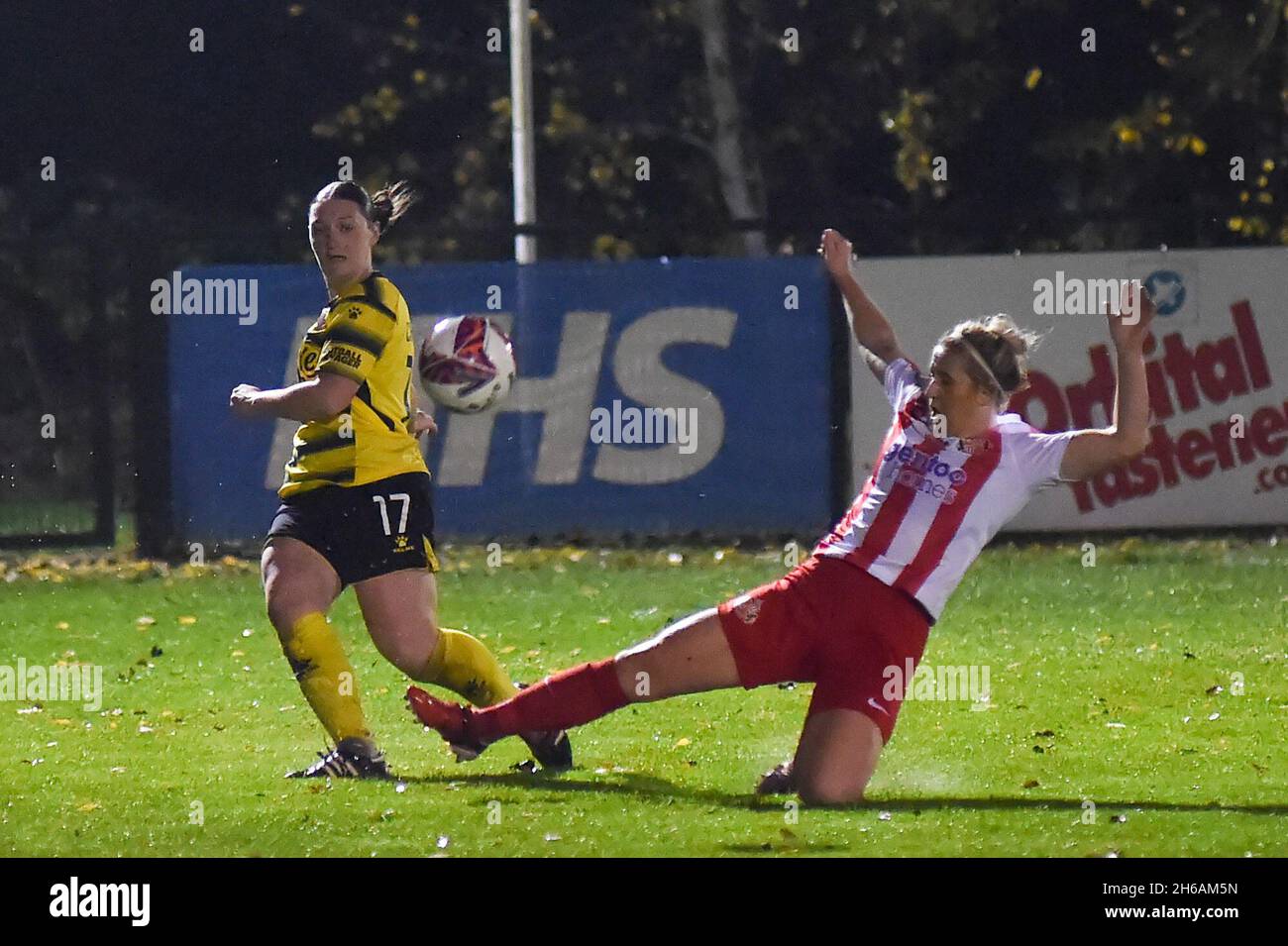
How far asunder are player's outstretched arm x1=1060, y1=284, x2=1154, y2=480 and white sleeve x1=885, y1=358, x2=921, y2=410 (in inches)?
24.1

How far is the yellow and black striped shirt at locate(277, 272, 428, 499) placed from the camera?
831 centimetres

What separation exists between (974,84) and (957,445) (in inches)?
653

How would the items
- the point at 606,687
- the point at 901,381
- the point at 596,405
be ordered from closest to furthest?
the point at 606,687, the point at 901,381, the point at 596,405

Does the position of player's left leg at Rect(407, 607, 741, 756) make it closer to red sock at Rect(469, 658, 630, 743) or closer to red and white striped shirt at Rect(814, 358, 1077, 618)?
red sock at Rect(469, 658, 630, 743)

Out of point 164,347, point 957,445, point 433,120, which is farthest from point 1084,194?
point 957,445

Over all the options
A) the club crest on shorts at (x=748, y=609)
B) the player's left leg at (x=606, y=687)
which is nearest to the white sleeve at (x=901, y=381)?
the club crest on shorts at (x=748, y=609)

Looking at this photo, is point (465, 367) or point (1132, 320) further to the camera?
point (465, 367)

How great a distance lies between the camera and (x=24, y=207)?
30.2m

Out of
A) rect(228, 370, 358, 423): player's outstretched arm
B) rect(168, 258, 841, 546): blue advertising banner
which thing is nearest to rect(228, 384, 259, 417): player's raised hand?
rect(228, 370, 358, 423): player's outstretched arm

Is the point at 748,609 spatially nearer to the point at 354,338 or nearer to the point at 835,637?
the point at 835,637

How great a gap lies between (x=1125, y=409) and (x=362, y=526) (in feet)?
8.45

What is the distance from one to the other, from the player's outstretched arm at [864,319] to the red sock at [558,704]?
54.3 inches

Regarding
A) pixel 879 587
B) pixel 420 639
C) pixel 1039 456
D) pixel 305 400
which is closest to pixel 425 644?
pixel 420 639

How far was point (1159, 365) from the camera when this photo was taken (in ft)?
54.9
